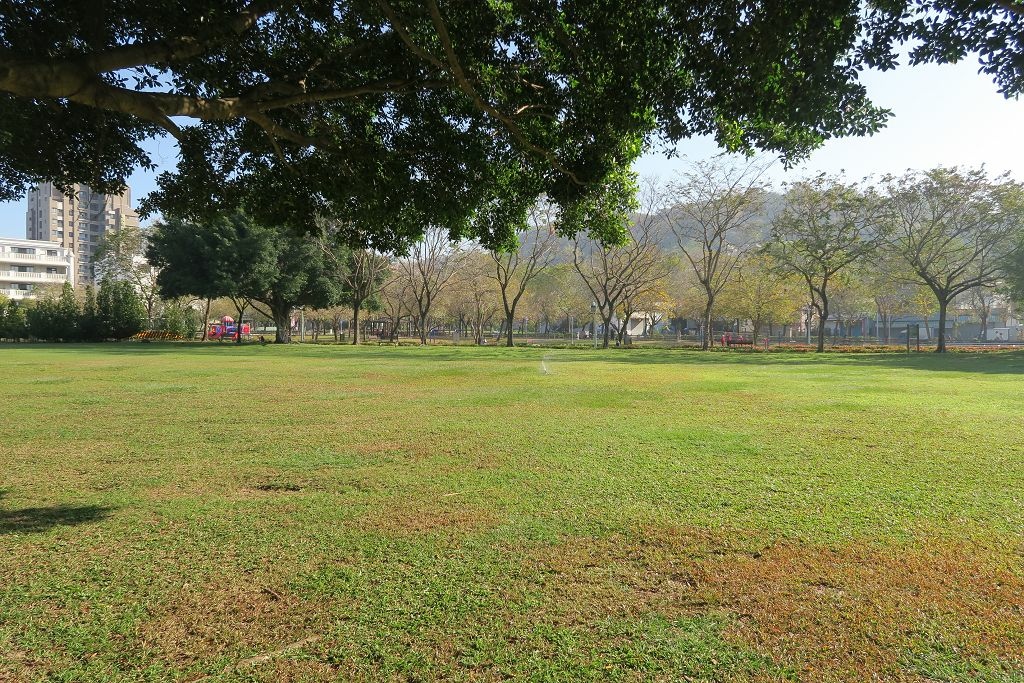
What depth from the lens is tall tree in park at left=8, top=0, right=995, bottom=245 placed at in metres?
4.80

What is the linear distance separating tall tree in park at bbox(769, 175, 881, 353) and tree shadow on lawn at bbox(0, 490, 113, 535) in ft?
128

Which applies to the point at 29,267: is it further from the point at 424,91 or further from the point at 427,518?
the point at 427,518

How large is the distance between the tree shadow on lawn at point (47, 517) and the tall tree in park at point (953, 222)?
40.6 meters

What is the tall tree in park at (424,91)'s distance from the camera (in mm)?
4801

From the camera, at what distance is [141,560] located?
12.0ft

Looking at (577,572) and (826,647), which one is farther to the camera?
(577,572)

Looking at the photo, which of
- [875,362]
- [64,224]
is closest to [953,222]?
[875,362]

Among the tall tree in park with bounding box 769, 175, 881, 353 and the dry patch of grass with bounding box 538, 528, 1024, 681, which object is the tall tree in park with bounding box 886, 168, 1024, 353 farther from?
the dry patch of grass with bounding box 538, 528, 1024, 681

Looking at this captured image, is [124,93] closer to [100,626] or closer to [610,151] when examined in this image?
[100,626]

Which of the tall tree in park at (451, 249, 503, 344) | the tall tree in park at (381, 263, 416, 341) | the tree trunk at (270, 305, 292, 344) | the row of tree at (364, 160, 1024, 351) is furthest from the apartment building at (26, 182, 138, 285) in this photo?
the row of tree at (364, 160, 1024, 351)

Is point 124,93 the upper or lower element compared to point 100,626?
upper

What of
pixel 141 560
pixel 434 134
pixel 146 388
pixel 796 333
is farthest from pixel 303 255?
→ pixel 796 333

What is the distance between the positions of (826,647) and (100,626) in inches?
136

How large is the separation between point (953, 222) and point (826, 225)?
690cm
